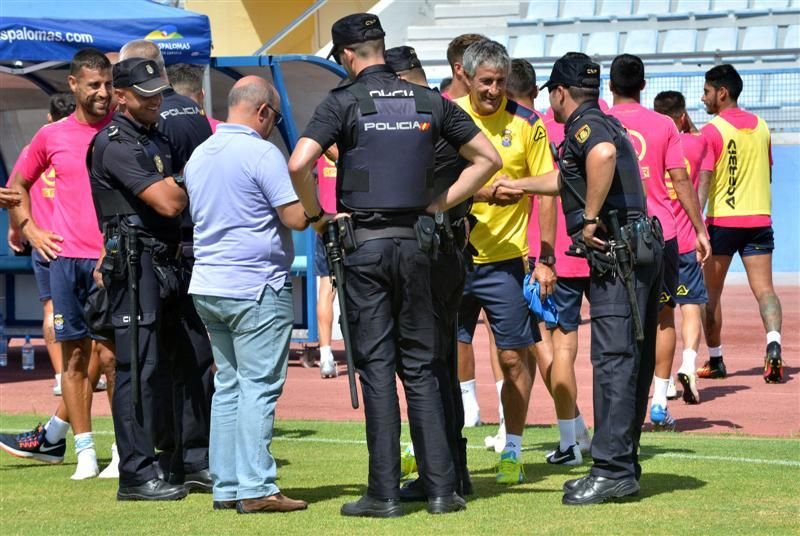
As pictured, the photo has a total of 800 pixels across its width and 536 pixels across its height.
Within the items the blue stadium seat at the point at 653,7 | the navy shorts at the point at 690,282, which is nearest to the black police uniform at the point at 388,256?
the navy shorts at the point at 690,282

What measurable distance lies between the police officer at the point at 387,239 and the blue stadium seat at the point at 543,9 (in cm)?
2133

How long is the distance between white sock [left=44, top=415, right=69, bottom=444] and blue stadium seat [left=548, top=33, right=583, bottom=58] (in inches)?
738

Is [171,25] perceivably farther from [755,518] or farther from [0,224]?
[755,518]

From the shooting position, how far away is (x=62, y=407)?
325 inches

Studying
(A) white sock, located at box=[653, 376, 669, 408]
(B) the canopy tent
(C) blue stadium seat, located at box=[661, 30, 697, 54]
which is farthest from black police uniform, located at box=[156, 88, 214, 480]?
(C) blue stadium seat, located at box=[661, 30, 697, 54]

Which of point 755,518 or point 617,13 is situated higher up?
point 617,13

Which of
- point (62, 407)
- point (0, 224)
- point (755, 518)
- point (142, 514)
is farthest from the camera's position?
point (0, 224)

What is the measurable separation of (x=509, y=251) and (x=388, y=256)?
1.52 m

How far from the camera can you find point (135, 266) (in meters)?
6.91

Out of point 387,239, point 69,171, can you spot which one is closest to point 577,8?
point 69,171

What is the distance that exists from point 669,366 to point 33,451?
175 inches

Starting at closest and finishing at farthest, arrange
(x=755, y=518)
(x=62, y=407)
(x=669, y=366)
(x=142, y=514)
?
1. (x=755, y=518)
2. (x=142, y=514)
3. (x=62, y=407)
4. (x=669, y=366)

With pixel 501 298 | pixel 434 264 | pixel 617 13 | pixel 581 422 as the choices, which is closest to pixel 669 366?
pixel 581 422

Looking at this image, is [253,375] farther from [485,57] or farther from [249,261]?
[485,57]
